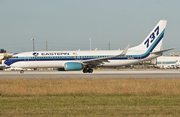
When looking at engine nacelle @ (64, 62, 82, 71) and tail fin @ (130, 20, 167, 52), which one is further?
tail fin @ (130, 20, 167, 52)

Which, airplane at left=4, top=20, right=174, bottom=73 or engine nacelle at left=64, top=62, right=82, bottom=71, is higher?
airplane at left=4, top=20, right=174, bottom=73

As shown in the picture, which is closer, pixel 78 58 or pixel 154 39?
pixel 78 58

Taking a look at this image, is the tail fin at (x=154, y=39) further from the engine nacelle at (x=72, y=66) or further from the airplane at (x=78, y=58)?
the engine nacelle at (x=72, y=66)

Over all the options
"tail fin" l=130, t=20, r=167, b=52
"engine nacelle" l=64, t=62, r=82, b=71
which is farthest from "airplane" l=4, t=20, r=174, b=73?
"engine nacelle" l=64, t=62, r=82, b=71

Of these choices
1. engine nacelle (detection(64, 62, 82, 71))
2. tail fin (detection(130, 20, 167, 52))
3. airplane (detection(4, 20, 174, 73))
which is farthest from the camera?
tail fin (detection(130, 20, 167, 52))

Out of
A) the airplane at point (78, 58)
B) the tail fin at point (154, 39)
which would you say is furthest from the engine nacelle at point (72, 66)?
the tail fin at point (154, 39)

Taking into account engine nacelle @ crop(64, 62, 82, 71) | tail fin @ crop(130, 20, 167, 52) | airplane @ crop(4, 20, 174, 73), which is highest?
tail fin @ crop(130, 20, 167, 52)

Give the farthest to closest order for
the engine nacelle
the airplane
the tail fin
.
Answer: the tail fin < the airplane < the engine nacelle

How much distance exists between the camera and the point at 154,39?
36.8 meters

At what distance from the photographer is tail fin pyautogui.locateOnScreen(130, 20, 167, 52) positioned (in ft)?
120

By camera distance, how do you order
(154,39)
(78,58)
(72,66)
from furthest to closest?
(154,39) → (78,58) → (72,66)

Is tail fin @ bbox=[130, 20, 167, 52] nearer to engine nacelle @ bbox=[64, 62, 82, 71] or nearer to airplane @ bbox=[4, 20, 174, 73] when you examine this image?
airplane @ bbox=[4, 20, 174, 73]

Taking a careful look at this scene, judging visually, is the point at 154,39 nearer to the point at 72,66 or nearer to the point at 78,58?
the point at 78,58

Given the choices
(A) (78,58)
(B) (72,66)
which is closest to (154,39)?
(A) (78,58)
